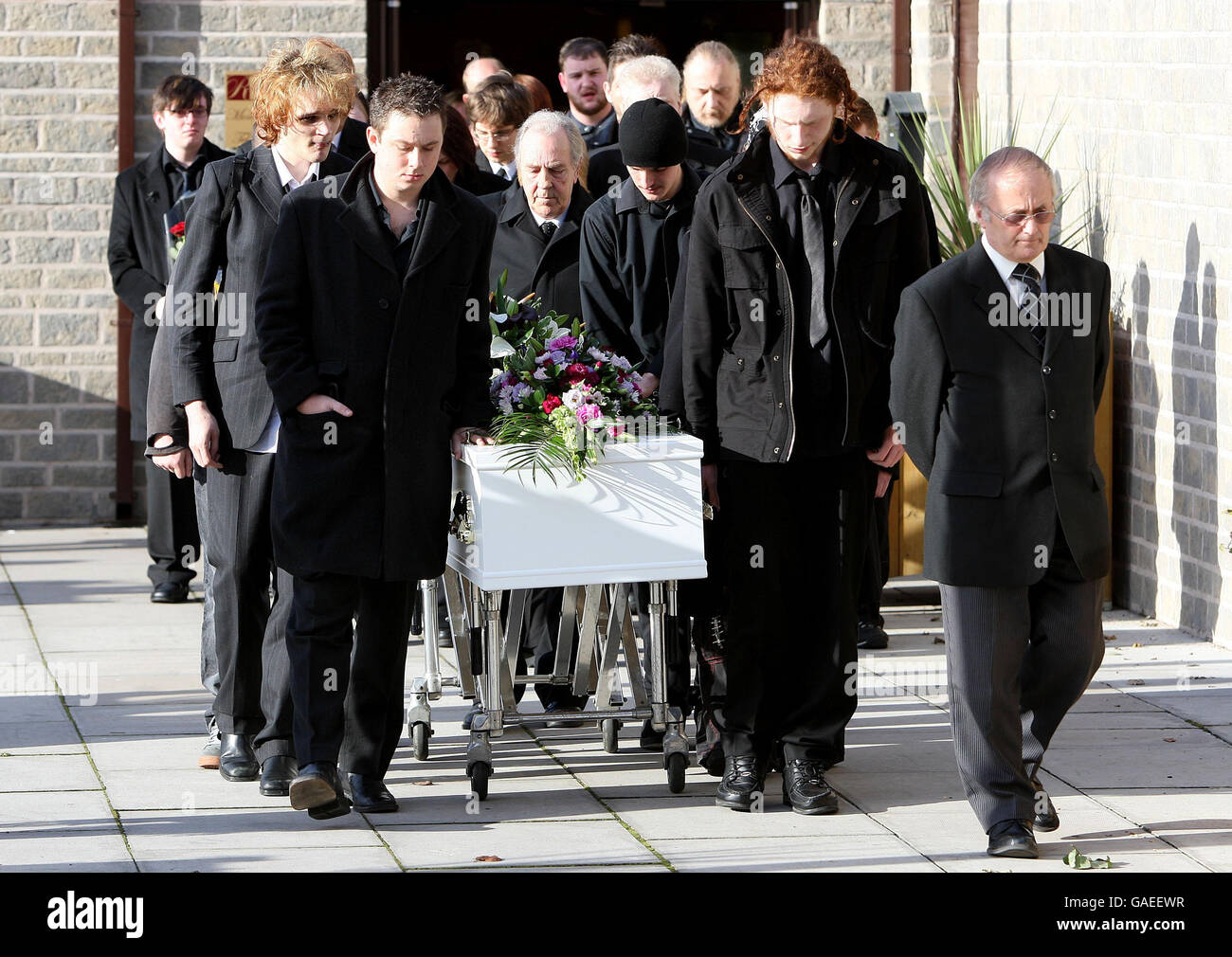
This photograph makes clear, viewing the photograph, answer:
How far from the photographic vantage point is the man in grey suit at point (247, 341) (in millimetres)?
5770

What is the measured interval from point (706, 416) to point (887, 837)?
1276mm

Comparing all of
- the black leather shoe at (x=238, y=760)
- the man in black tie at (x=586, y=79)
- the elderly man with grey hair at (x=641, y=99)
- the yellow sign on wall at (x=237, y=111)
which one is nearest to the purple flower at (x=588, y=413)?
the elderly man with grey hair at (x=641, y=99)

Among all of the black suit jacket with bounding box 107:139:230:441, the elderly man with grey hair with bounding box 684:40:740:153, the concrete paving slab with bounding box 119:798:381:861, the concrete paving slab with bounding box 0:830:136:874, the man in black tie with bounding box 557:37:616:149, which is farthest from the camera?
the man in black tie with bounding box 557:37:616:149

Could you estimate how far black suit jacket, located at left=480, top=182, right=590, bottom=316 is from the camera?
6.71m

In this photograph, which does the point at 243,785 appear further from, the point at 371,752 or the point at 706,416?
the point at 706,416

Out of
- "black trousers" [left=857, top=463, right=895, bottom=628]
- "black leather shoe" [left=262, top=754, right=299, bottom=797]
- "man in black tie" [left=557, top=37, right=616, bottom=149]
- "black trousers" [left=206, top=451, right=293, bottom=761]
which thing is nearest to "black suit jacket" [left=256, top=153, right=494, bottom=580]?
"black trousers" [left=206, top=451, right=293, bottom=761]

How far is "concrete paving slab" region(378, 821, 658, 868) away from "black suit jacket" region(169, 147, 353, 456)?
4.19 ft

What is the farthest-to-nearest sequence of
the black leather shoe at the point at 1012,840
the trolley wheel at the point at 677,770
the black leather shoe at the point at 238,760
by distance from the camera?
the black leather shoe at the point at 238,760
the trolley wheel at the point at 677,770
the black leather shoe at the point at 1012,840

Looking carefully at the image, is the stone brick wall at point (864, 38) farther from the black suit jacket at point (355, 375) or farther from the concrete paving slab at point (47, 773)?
the concrete paving slab at point (47, 773)

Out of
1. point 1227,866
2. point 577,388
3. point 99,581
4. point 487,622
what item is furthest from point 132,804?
point 99,581

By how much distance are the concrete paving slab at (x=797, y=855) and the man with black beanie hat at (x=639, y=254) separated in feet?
3.11

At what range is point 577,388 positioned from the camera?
5.60 meters

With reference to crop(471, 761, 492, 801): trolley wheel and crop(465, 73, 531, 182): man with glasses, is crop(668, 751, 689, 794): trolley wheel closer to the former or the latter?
crop(471, 761, 492, 801): trolley wheel

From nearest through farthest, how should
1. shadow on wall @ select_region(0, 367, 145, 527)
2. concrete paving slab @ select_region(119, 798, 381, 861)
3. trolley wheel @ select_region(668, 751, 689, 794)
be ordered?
concrete paving slab @ select_region(119, 798, 381, 861) < trolley wheel @ select_region(668, 751, 689, 794) < shadow on wall @ select_region(0, 367, 145, 527)
